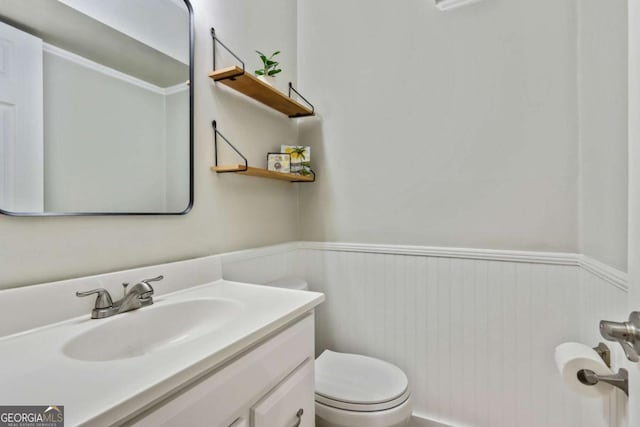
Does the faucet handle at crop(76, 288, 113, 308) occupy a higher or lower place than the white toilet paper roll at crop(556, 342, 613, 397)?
higher

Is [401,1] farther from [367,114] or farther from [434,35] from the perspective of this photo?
[367,114]

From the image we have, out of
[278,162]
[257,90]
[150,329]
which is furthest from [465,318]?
[257,90]

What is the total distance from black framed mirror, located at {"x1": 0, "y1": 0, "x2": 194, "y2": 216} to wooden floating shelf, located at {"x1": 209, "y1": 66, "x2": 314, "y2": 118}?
0.46ft

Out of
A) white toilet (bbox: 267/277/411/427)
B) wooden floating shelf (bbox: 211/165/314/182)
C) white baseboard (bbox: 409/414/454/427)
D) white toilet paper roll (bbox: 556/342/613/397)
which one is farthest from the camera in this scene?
white baseboard (bbox: 409/414/454/427)

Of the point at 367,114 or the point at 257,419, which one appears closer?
the point at 257,419

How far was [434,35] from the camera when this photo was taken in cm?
150

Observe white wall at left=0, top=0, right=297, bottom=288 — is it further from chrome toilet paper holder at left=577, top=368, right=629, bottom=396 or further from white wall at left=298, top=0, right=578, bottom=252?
A: chrome toilet paper holder at left=577, top=368, right=629, bottom=396

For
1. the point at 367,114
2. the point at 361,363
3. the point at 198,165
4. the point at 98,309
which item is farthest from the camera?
the point at 367,114

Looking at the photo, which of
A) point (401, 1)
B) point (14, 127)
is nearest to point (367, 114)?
point (401, 1)

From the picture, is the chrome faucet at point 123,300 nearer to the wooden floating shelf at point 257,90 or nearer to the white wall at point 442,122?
the wooden floating shelf at point 257,90

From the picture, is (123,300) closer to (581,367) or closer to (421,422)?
(581,367)

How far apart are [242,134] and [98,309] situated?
0.91m

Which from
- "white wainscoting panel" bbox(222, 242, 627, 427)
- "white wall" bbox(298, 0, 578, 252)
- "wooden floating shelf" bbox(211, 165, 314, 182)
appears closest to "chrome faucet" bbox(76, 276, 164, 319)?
"white wainscoting panel" bbox(222, 242, 627, 427)

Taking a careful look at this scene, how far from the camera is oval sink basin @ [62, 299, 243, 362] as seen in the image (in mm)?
772
